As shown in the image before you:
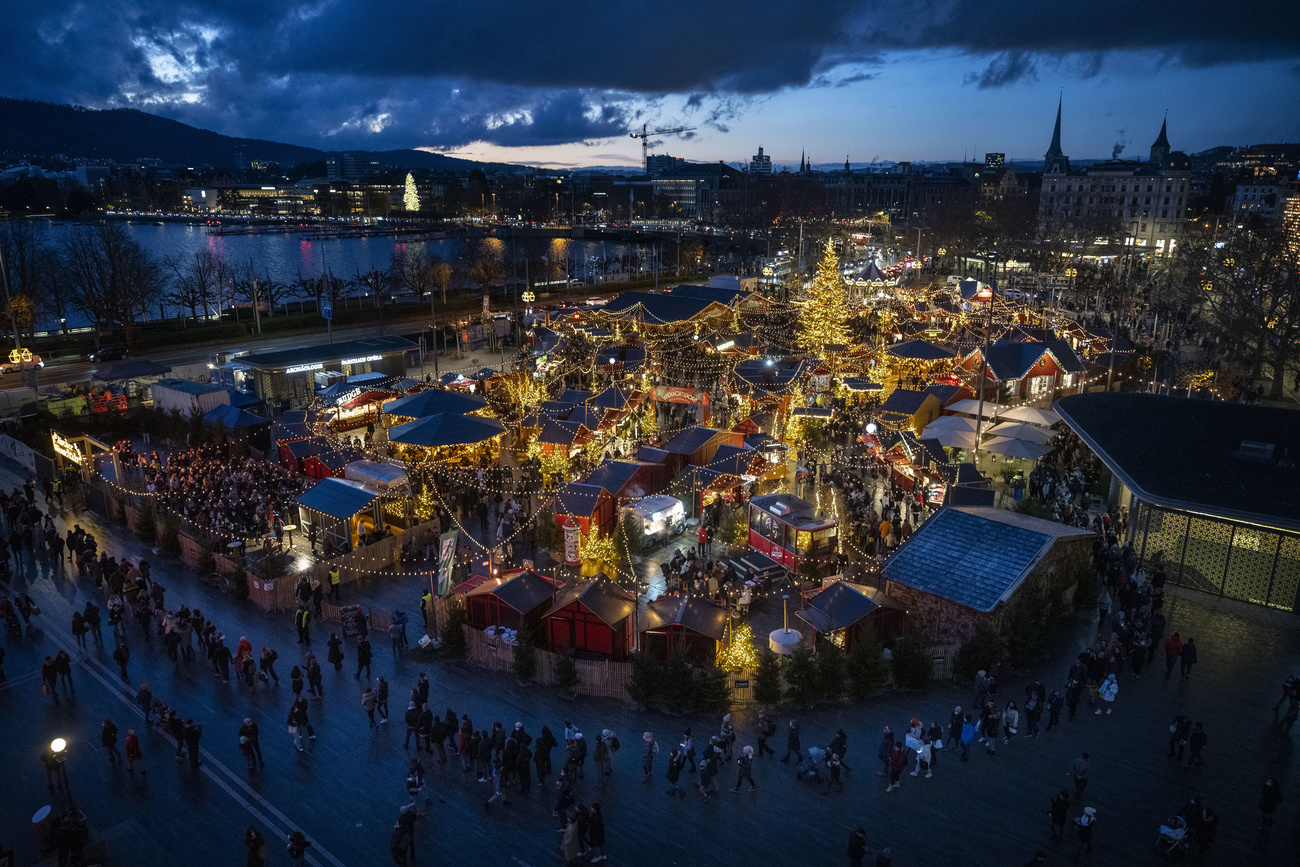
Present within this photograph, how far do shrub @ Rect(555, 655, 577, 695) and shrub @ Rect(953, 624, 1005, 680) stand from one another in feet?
20.6

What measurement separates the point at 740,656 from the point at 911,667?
274 centimetres

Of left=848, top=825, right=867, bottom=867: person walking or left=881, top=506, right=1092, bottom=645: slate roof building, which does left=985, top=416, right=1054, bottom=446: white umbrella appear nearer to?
left=881, top=506, right=1092, bottom=645: slate roof building

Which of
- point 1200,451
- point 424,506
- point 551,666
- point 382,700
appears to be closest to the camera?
point 382,700

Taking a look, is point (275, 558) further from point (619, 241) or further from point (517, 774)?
point (619, 241)

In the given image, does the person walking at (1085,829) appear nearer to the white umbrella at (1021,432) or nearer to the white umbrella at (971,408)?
the white umbrella at (1021,432)

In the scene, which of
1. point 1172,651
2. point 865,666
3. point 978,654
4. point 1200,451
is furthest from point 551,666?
point 1200,451

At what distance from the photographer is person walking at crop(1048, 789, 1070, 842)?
909cm

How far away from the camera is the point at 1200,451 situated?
57.4ft

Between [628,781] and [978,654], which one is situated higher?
[978,654]

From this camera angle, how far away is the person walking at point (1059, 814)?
909 cm

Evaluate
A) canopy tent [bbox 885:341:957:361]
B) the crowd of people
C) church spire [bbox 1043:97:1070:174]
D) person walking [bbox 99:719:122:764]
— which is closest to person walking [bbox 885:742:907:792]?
person walking [bbox 99:719:122:764]

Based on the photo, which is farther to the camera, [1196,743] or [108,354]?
[108,354]

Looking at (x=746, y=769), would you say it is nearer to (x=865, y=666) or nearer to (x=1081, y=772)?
(x=865, y=666)

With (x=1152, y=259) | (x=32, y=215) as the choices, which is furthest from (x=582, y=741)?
(x=32, y=215)
